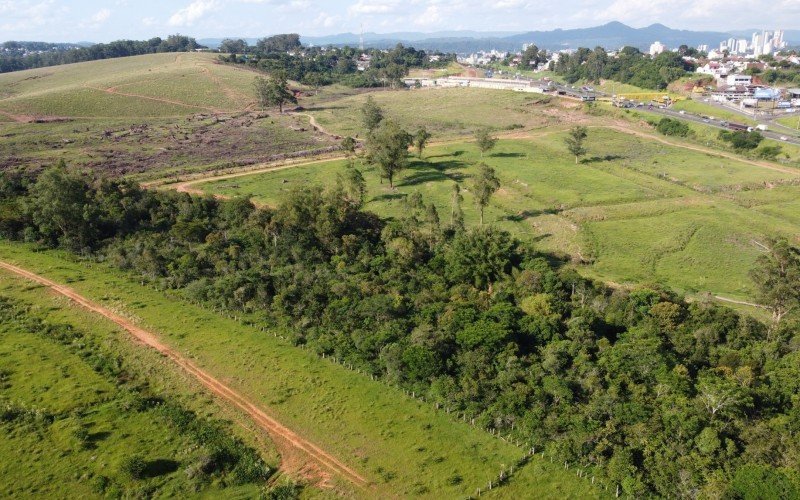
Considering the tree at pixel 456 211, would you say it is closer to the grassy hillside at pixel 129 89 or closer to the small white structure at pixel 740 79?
the grassy hillside at pixel 129 89

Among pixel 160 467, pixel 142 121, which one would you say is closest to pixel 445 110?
pixel 142 121

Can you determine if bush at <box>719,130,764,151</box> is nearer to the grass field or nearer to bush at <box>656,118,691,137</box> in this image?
bush at <box>656,118,691,137</box>

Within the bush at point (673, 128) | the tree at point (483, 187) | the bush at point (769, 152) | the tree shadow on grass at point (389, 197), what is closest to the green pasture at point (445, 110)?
the bush at point (673, 128)

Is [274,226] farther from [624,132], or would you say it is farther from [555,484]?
[624,132]

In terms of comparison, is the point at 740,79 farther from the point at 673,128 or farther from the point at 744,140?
the point at 744,140

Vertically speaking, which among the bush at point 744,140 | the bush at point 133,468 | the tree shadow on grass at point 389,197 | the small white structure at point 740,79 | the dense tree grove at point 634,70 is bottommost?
the bush at point 133,468

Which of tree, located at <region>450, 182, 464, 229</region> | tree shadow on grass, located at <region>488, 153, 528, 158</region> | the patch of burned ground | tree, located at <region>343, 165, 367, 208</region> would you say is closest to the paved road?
tree shadow on grass, located at <region>488, 153, 528, 158</region>

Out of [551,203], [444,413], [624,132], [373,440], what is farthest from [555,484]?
[624,132]
